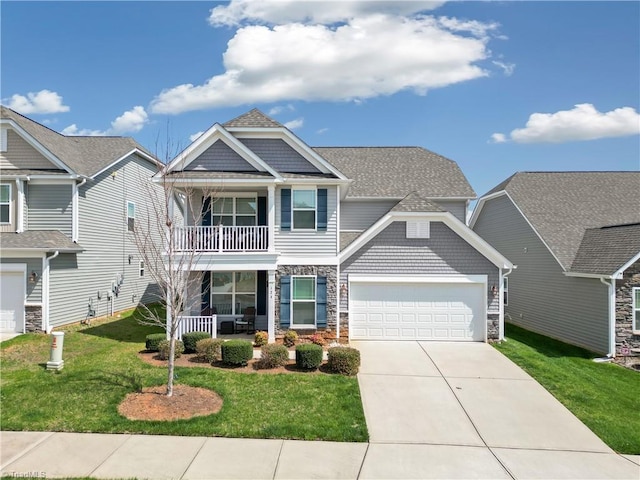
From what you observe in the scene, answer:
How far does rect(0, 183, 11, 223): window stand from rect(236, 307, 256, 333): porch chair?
970 centimetres

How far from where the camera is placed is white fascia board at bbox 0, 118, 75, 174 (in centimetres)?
1560

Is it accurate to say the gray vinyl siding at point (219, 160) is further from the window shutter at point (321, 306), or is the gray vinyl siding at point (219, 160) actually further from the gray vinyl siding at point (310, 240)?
the window shutter at point (321, 306)

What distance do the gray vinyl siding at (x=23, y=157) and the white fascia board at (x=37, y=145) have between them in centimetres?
24

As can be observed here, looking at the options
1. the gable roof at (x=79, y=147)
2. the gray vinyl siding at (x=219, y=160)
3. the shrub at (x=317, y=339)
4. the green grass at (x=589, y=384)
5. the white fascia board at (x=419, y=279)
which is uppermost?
the gable roof at (x=79, y=147)

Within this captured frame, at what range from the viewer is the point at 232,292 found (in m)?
15.4

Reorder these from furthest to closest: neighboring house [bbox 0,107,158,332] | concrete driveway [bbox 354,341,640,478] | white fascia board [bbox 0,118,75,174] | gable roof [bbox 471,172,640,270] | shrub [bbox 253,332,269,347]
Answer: gable roof [bbox 471,172,640,270], white fascia board [bbox 0,118,75,174], neighboring house [bbox 0,107,158,332], shrub [bbox 253,332,269,347], concrete driveway [bbox 354,341,640,478]

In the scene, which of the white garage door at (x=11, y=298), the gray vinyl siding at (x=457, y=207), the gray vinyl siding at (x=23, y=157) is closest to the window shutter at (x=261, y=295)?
the gray vinyl siding at (x=457, y=207)

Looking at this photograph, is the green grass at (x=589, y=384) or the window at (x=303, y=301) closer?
the green grass at (x=589, y=384)

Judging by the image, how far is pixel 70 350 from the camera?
492 inches

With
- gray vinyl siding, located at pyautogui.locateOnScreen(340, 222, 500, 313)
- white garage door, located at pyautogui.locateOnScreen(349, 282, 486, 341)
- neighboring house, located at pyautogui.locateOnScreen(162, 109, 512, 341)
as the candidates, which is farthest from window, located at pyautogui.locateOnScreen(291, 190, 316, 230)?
white garage door, located at pyautogui.locateOnScreen(349, 282, 486, 341)

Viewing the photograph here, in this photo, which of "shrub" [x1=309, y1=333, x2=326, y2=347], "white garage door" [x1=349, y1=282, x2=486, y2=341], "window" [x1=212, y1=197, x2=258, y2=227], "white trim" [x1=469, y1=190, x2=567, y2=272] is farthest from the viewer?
"white trim" [x1=469, y1=190, x2=567, y2=272]

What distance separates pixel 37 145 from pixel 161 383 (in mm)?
11817

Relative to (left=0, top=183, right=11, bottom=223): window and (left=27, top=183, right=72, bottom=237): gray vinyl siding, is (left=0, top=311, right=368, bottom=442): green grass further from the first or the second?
(left=0, top=183, right=11, bottom=223): window

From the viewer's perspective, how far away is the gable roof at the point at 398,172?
17.7 meters
